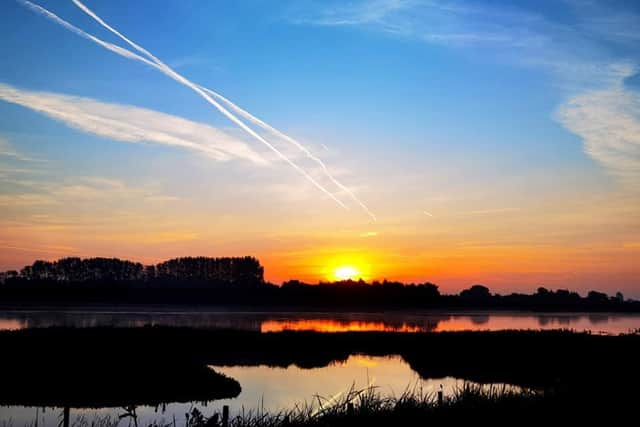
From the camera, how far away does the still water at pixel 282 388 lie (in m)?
29.8

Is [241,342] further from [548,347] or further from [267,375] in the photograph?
[548,347]

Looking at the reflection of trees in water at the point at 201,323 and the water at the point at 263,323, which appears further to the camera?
the water at the point at 263,323

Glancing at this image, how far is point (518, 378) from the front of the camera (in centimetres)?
4409

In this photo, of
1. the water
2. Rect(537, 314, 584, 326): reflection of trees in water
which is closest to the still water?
the water

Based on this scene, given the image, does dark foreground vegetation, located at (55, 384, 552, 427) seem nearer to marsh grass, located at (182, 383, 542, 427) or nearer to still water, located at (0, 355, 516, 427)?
marsh grass, located at (182, 383, 542, 427)

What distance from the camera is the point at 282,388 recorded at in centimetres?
3978

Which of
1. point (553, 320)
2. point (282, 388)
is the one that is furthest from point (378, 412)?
point (553, 320)

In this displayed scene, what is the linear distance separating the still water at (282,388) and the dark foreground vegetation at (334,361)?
4.68 ft

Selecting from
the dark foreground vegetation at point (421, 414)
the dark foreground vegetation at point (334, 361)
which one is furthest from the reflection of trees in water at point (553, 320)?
the dark foreground vegetation at point (421, 414)

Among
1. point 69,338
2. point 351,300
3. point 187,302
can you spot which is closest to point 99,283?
point 187,302

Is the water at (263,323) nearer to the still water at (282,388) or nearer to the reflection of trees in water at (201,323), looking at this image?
the reflection of trees in water at (201,323)

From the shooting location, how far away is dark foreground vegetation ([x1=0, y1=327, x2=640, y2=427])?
608 inches

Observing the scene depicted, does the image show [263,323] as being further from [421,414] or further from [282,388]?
[421,414]

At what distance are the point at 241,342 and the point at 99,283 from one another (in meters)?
134
